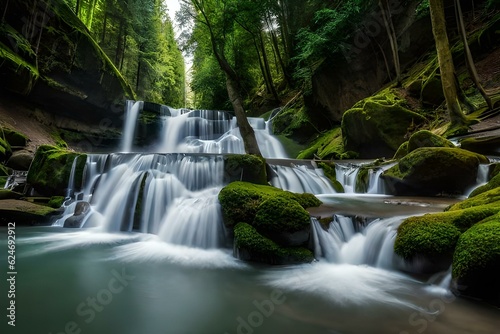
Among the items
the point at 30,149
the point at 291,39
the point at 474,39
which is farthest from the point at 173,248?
the point at 291,39

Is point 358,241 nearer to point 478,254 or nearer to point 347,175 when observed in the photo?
point 478,254

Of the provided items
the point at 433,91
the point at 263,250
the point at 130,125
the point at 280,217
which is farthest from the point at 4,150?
the point at 433,91

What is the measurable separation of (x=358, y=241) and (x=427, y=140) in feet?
17.1

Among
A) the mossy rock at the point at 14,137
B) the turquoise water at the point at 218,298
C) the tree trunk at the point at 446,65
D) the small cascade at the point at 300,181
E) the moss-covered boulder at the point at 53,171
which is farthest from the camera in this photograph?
the mossy rock at the point at 14,137

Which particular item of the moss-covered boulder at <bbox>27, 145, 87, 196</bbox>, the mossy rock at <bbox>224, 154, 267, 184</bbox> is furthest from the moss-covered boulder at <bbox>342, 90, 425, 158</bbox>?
the moss-covered boulder at <bbox>27, 145, 87, 196</bbox>

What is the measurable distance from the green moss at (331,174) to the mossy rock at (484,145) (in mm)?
3588

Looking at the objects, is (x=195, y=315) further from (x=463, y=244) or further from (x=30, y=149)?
(x=30, y=149)

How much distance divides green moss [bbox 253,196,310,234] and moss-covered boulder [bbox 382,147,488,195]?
3.86 metres

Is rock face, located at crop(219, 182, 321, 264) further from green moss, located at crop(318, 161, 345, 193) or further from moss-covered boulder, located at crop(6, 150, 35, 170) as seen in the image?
moss-covered boulder, located at crop(6, 150, 35, 170)

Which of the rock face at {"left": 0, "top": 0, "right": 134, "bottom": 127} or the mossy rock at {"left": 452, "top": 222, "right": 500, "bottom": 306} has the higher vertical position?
the rock face at {"left": 0, "top": 0, "right": 134, "bottom": 127}

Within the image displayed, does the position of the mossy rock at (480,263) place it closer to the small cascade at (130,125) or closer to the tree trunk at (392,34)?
the tree trunk at (392,34)

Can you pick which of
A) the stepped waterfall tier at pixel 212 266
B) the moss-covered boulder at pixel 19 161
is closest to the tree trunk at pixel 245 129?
the stepped waterfall tier at pixel 212 266

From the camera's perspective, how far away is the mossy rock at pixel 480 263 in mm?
2783

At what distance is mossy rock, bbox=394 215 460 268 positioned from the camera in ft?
11.2
